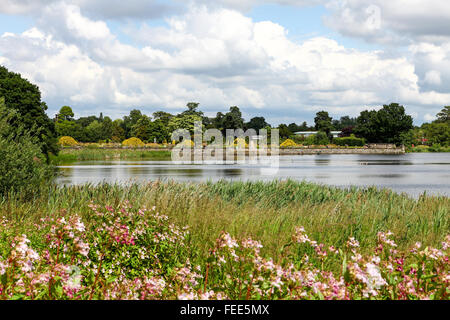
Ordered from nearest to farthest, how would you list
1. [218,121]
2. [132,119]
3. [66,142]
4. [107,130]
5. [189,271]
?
[189,271] < [66,142] < [107,130] < [218,121] < [132,119]

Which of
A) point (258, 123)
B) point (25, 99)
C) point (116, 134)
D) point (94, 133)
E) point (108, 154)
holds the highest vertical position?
point (258, 123)

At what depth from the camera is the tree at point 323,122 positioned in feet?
458

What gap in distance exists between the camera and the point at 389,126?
383ft

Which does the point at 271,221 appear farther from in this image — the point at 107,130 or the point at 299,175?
the point at 107,130

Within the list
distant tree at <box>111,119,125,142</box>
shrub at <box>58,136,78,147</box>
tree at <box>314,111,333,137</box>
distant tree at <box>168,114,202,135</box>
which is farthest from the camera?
tree at <box>314,111,333,137</box>

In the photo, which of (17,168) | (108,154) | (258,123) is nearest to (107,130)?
(108,154)

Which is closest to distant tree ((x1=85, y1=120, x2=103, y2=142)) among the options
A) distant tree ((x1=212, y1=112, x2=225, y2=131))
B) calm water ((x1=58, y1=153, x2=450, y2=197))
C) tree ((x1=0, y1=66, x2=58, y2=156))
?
distant tree ((x1=212, y1=112, x2=225, y2=131))

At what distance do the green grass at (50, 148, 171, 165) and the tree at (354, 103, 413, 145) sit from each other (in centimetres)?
5943

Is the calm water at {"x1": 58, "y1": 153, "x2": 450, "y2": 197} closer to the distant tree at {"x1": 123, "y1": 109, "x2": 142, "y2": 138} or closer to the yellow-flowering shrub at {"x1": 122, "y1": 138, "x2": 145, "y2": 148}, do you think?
the yellow-flowering shrub at {"x1": 122, "y1": 138, "x2": 145, "y2": 148}

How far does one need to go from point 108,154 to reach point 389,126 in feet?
243

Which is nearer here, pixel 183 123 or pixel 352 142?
pixel 183 123

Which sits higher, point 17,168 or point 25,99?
point 25,99

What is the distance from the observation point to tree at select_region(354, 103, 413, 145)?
384 feet

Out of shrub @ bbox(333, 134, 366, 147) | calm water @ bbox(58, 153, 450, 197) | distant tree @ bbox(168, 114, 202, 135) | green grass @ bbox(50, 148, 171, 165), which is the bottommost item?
calm water @ bbox(58, 153, 450, 197)
